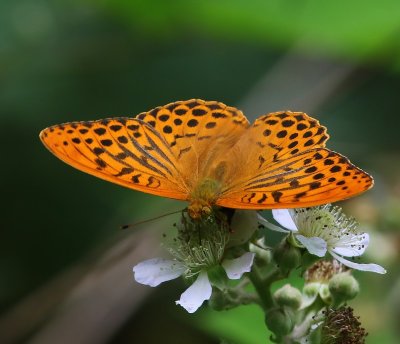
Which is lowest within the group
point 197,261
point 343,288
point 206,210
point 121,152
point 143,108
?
point 143,108

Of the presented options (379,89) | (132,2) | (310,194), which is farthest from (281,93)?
(310,194)

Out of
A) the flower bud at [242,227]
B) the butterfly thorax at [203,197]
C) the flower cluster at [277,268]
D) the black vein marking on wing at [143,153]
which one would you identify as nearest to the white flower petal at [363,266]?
the flower cluster at [277,268]

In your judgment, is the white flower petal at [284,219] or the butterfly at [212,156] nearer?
the butterfly at [212,156]

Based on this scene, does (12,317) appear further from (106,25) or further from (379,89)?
(379,89)

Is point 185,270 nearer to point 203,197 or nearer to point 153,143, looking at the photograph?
point 203,197

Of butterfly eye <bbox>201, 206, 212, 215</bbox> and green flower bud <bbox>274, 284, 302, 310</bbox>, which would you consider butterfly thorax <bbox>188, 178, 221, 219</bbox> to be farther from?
green flower bud <bbox>274, 284, 302, 310</bbox>

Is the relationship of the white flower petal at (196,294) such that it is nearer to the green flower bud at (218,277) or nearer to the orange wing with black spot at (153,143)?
the green flower bud at (218,277)

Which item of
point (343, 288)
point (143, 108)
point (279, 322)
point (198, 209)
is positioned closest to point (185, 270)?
point (198, 209)
